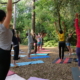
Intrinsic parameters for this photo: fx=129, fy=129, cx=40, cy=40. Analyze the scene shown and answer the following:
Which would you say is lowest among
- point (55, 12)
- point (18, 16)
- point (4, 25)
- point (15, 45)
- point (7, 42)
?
point (15, 45)

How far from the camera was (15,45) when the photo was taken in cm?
564

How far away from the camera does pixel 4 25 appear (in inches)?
67.2

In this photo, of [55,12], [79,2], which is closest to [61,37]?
[79,2]

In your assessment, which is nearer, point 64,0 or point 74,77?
point 74,77

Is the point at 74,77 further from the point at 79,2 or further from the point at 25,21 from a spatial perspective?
the point at 25,21

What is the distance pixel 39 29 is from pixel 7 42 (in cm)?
2087

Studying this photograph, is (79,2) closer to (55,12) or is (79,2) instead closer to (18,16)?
(55,12)

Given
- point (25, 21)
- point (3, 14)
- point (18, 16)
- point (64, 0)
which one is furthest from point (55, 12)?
point (18, 16)

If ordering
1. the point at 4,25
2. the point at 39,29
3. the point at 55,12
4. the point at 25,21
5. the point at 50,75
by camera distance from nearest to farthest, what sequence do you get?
the point at 4,25
the point at 50,75
the point at 55,12
the point at 39,29
the point at 25,21

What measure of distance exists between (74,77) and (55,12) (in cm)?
664

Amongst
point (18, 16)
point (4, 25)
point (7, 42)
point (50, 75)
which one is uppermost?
point (18, 16)

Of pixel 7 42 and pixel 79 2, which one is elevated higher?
pixel 79 2

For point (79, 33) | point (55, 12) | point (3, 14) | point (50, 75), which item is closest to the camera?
point (3, 14)

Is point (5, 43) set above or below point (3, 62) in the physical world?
above
